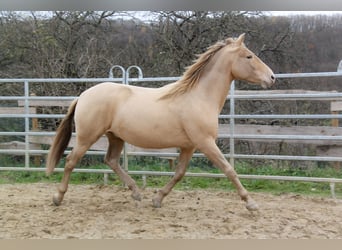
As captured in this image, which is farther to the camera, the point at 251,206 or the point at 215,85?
the point at 215,85

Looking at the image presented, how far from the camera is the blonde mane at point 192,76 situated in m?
3.38

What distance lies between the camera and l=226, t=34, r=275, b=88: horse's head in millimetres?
3350

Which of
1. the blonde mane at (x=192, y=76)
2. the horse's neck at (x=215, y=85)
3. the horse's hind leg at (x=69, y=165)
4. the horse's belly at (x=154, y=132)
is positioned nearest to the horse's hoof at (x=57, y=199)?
the horse's hind leg at (x=69, y=165)

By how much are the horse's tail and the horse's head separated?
1.62m

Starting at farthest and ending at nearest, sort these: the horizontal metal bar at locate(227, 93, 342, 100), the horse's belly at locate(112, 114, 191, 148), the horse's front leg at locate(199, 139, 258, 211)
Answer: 1. the horizontal metal bar at locate(227, 93, 342, 100)
2. the horse's belly at locate(112, 114, 191, 148)
3. the horse's front leg at locate(199, 139, 258, 211)

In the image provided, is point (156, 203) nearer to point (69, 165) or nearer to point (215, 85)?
point (69, 165)

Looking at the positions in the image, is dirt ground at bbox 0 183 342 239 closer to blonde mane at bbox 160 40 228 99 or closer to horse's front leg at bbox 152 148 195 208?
horse's front leg at bbox 152 148 195 208

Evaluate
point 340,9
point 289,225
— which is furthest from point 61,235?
point 340,9

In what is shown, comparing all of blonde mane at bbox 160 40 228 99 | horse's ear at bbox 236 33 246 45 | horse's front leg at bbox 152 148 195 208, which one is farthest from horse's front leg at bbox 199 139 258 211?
horse's ear at bbox 236 33 246 45

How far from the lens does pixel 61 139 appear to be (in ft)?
12.5

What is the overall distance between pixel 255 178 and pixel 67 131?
6.91 ft

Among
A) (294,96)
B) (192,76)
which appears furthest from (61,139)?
(294,96)

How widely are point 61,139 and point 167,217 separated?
1.36m

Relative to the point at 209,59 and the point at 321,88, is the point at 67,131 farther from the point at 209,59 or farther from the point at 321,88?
the point at 321,88
